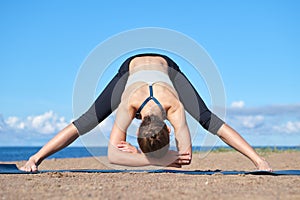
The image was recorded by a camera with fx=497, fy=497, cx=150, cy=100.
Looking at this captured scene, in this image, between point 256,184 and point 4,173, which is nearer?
point 256,184

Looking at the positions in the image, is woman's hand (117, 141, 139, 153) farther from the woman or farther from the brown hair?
the brown hair

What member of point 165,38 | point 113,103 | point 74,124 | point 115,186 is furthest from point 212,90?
point 115,186

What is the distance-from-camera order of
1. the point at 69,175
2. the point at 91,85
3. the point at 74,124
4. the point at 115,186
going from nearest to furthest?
1. the point at 115,186
2. the point at 69,175
3. the point at 74,124
4. the point at 91,85

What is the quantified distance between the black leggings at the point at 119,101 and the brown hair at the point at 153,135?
661mm

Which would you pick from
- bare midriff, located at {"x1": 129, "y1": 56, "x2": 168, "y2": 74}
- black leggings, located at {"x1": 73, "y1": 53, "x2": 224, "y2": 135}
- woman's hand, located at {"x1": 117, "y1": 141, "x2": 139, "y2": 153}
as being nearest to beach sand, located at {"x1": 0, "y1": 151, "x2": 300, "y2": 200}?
woman's hand, located at {"x1": 117, "y1": 141, "x2": 139, "y2": 153}

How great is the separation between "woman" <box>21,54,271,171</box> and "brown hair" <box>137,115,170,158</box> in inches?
2.1

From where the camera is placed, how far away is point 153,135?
5102 mm

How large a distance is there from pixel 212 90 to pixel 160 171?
128cm

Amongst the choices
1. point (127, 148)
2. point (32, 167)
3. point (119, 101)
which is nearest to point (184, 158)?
point (127, 148)

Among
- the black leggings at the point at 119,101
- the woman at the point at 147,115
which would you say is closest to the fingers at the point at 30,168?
the woman at the point at 147,115

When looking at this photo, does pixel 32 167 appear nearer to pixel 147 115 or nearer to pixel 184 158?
pixel 147 115

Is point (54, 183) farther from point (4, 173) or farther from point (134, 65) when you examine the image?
point (134, 65)

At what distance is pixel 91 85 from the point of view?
6293 millimetres

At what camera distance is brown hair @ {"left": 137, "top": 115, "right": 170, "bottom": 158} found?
5.14 m
